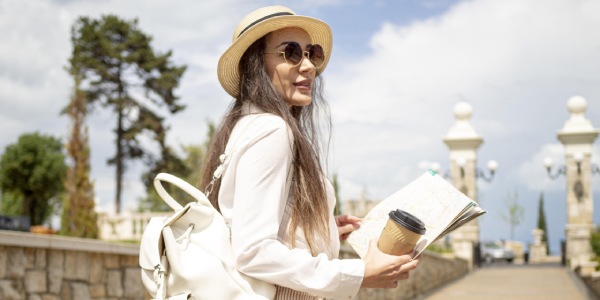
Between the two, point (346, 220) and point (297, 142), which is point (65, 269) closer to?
point (346, 220)

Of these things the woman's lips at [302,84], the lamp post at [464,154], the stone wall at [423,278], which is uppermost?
the lamp post at [464,154]

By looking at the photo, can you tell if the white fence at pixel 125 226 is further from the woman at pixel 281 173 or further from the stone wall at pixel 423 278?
the woman at pixel 281 173

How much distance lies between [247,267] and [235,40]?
73cm

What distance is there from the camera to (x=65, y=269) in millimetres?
6180

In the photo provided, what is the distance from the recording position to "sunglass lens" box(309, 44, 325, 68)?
2.36 metres

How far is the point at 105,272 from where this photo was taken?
6.70 metres

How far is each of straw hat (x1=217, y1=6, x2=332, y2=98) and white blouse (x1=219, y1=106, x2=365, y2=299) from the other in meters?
0.36

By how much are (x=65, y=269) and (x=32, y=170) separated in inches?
1861

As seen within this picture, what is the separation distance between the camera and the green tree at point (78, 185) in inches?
768

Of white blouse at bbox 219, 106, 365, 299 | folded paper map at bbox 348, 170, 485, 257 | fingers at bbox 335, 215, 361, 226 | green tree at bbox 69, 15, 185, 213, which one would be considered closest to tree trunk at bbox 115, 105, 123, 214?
green tree at bbox 69, 15, 185, 213

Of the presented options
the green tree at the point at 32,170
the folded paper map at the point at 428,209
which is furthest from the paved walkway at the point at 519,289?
the green tree at the point at 32,170

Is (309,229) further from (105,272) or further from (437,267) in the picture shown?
(437,267)

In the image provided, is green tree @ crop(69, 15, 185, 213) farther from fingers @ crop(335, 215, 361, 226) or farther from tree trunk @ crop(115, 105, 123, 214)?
fingers @ crop(335, 215, 361, 226)

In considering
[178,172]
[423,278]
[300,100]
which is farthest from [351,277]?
[178,172]
